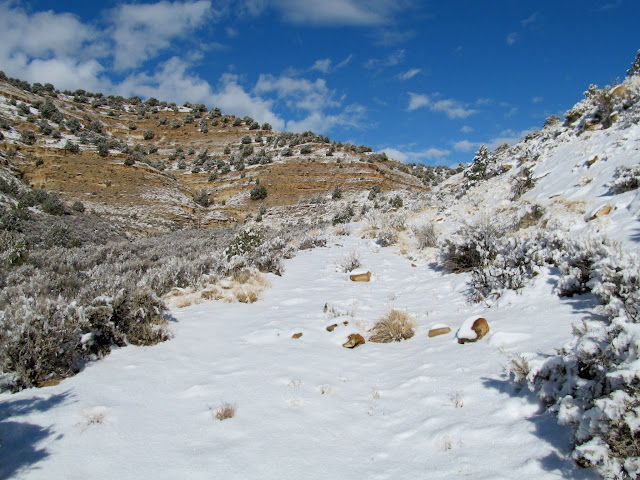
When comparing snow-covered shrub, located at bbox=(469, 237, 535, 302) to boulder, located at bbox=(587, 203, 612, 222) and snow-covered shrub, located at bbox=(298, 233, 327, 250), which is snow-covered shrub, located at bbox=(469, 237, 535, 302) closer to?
boulder, located at bbox=(587, 203, 612, 222)

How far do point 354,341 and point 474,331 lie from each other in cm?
160

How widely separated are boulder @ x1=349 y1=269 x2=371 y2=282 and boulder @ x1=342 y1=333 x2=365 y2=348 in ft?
11.5

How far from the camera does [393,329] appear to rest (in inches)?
197

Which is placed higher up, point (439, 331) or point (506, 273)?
point (506, 273)

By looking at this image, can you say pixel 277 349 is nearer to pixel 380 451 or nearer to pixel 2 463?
pixel 380 451

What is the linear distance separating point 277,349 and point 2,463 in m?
2.89

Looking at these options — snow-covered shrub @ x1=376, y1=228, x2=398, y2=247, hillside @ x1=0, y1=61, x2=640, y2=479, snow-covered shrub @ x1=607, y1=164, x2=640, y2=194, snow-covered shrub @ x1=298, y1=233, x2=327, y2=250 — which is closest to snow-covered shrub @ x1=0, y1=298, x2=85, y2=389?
hillside @ x1=0, y1=61, x2=640, y2=479

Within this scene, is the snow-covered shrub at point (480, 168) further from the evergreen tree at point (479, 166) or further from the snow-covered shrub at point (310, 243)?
the snow-covered shrub at point (310, 243)

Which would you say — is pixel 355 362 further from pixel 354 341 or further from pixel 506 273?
pixel 506 273

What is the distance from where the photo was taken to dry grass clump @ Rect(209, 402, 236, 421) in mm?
3201

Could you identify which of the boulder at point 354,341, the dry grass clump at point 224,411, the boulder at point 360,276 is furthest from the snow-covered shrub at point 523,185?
the dry grass clump at point 224,411

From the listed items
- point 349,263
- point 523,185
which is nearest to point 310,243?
point 349,263

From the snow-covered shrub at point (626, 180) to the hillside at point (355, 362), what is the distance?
0.14 feet

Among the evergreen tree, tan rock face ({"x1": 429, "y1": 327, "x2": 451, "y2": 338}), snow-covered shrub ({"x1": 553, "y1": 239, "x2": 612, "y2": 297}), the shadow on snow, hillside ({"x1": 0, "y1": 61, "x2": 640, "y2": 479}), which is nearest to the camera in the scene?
hillside ({"x1": 0, "y1": 61, "x2": 640, "y2": 479})
